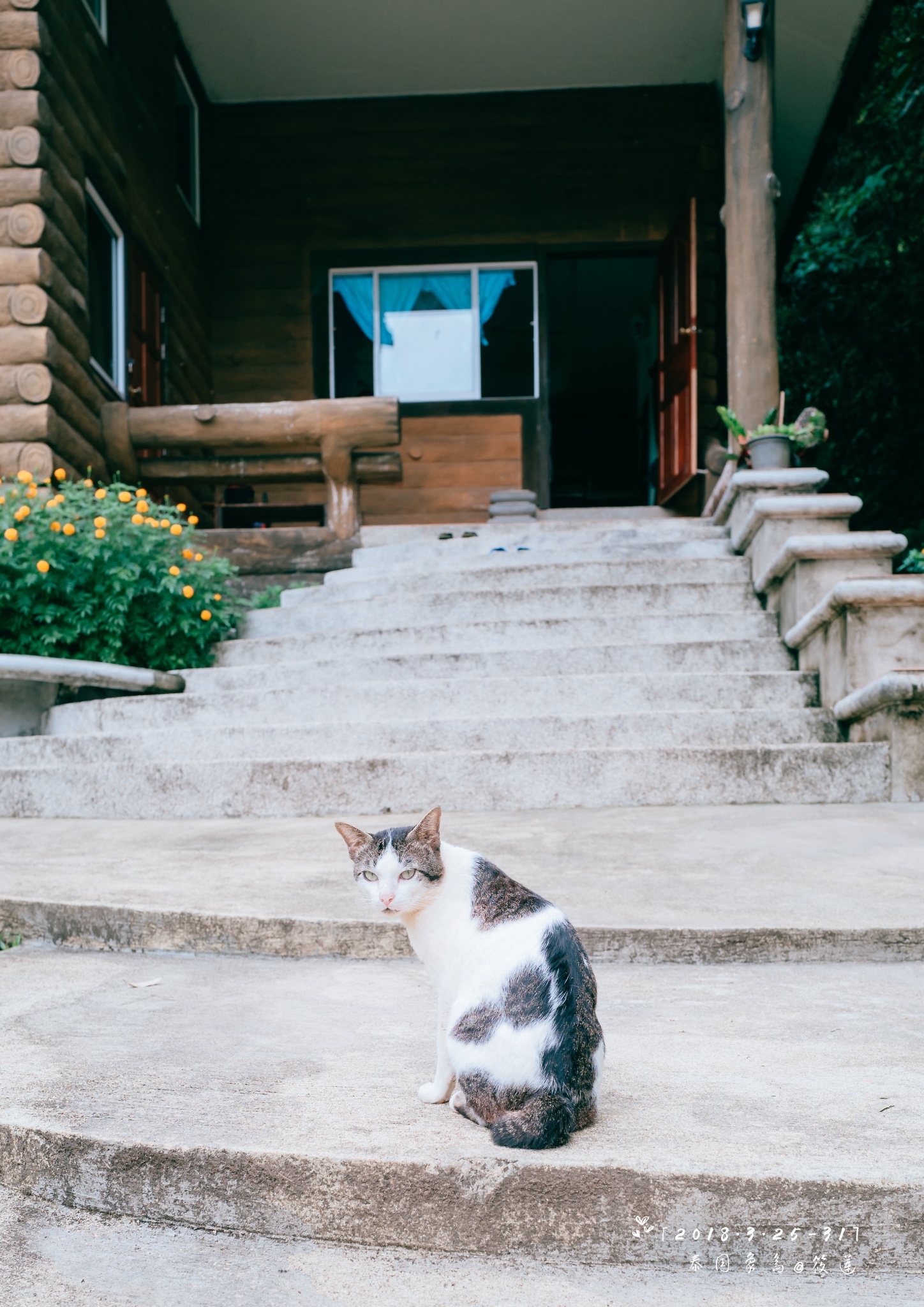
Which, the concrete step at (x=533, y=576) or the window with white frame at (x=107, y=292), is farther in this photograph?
the window with white frame at (x=107, y=292)

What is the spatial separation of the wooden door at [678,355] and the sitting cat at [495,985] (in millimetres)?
8028

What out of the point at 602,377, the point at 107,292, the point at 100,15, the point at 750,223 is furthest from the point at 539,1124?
the point at 602,377

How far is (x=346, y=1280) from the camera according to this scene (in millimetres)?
1468

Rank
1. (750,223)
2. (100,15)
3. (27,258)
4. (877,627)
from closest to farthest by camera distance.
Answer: (877,627)
(27,258)
(750,223)
(100,15)

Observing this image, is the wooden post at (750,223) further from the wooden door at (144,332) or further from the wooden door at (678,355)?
the wooden door at (144,332)

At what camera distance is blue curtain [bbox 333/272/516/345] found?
10742 millimetres

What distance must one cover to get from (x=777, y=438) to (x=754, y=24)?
9.72 feet

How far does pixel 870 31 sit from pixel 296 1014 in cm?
991

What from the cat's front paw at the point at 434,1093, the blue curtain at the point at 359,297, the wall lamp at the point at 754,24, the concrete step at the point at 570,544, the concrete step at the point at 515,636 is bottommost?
the cat's front paw at the point at 434,1093

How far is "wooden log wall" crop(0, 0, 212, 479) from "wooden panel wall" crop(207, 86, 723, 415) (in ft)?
6.36

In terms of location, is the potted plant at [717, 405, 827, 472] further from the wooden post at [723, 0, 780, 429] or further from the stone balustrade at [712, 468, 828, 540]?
the wooden post at [723, 0, 780, 429]

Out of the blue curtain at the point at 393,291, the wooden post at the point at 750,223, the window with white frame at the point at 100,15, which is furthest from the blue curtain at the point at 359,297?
the wooden post at the point at 750,223

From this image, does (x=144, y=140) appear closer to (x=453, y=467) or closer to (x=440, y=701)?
(x=453, y=467)

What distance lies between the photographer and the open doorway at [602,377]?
13078 mm
